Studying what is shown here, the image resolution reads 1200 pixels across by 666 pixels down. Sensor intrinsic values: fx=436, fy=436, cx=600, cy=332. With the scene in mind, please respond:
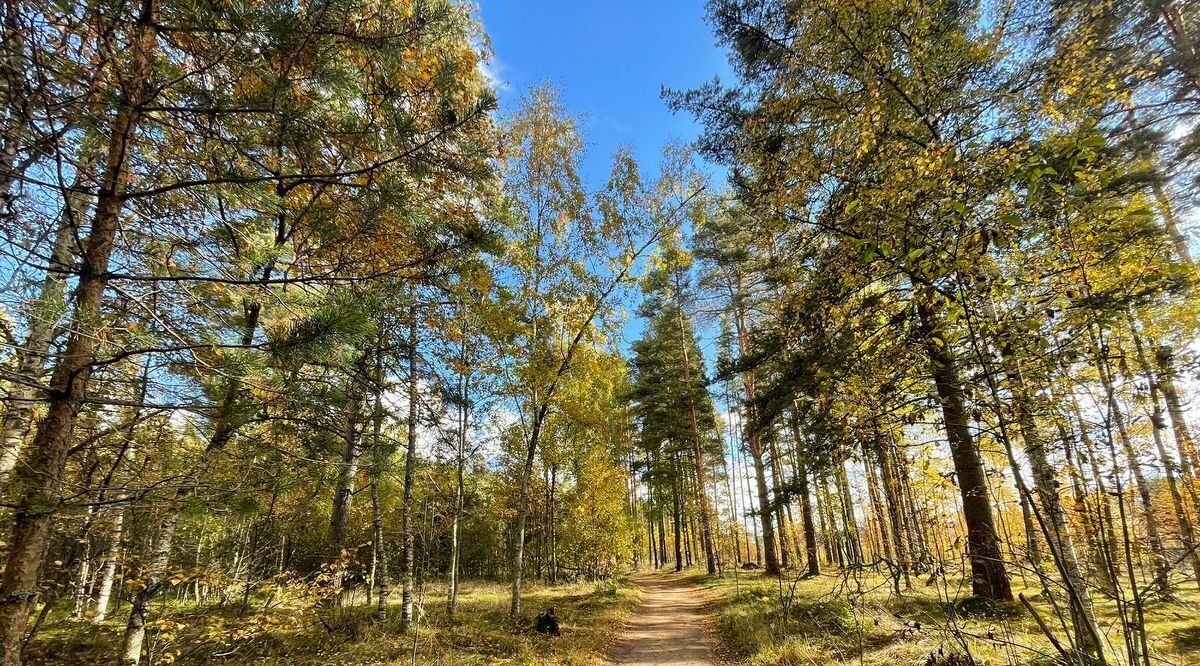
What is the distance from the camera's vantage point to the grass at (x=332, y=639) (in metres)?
5.92

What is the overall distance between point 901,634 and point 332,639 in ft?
27.8

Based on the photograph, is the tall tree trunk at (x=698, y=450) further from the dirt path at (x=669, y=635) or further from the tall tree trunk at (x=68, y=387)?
the tall tree trunk at (x=68, y=387)

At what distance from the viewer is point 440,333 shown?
16.8 ft

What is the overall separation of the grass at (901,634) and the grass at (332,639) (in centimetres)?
284

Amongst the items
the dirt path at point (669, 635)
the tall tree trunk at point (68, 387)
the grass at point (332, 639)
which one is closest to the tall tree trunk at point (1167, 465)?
the tall tree trunk at point (68, 387)

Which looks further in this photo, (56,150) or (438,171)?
(438,171)

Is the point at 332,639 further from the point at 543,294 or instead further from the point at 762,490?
the point at 762,490

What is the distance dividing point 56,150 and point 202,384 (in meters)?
1.53

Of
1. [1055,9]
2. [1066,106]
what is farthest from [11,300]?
[1055,9]

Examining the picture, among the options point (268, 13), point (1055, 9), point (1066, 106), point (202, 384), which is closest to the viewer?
point (268, 13)

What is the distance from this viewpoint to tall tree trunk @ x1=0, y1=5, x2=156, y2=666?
2100mm

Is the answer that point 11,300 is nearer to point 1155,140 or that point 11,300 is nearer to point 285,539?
point 285,539

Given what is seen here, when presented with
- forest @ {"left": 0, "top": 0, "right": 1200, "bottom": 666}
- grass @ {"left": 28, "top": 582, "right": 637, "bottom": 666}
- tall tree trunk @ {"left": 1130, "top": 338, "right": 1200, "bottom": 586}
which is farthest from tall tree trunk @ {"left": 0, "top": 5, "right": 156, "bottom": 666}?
tall tree trunk @ {"left": 1130, "top": 338, "right": 1200, "bottom": 586}

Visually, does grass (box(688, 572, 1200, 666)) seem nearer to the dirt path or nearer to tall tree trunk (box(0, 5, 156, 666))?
the dirt path
